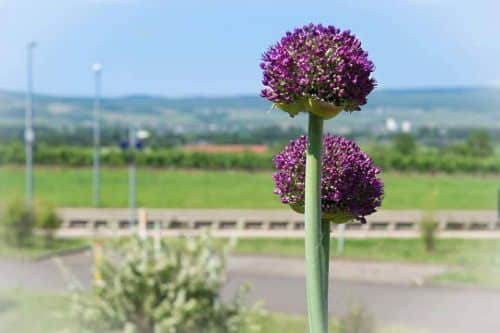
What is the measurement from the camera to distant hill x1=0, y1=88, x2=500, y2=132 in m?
33.2

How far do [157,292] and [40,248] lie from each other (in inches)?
316

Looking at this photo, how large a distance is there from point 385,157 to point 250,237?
20.0 meters

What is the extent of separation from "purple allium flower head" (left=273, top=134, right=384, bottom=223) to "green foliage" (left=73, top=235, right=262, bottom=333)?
4332 mm

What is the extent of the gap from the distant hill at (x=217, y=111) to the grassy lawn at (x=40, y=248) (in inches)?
440

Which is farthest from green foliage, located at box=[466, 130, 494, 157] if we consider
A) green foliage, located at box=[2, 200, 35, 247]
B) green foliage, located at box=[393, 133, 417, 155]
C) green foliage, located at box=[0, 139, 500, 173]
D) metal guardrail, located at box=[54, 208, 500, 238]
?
green foliage, located at box=[2, 200, 35, 247]

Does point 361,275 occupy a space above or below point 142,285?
below

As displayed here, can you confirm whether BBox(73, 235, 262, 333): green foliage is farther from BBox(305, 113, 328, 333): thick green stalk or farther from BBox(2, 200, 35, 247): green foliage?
BBox(2, 200, 35, 247): green foliage

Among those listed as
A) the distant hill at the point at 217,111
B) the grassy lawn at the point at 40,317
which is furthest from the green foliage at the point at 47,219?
the distant hill at the point at 217,111

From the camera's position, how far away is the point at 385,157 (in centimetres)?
3378

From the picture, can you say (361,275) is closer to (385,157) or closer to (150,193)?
(150,193)

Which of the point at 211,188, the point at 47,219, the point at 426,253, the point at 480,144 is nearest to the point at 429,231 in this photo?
the point at 426,253

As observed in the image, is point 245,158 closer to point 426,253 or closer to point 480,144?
point 480,144

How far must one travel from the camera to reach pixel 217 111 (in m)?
59.4

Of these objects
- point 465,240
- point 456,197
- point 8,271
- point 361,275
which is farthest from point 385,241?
point 456,197
